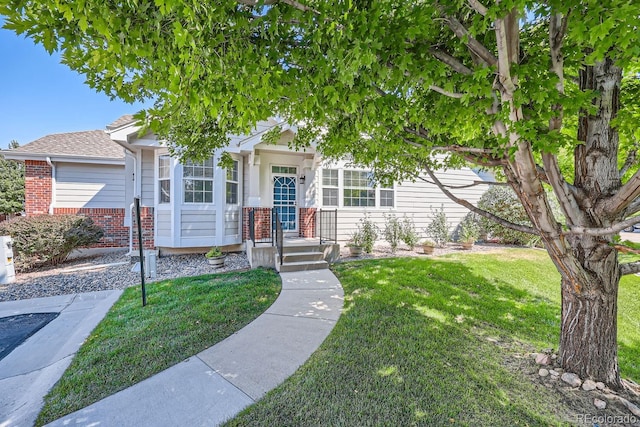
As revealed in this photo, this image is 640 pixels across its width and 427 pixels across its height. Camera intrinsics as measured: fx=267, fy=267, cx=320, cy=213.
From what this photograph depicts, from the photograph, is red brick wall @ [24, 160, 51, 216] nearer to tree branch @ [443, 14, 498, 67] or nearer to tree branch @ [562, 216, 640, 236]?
tree branch @ [443, 14, 498, 67]

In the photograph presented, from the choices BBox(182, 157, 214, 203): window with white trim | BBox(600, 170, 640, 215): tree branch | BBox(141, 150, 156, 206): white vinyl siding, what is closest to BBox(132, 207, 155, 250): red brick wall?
BBox(141, 150, 156, 206): white vinyl siding

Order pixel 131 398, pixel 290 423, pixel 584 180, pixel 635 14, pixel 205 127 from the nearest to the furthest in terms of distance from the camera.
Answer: pixel 635 14 → pixel 290 423 → pixel 131 398 → pixel 584 180 → pixel 205 127

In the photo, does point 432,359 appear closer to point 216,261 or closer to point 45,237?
point 216,261

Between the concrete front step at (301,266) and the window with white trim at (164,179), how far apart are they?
15.1 ft

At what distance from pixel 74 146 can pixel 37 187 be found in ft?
6.77

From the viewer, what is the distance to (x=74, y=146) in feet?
36.1

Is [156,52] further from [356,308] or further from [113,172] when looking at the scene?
[113,172]

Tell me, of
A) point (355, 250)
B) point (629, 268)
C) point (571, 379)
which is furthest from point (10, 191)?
point (629, 268)

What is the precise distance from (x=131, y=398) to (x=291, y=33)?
3.74m

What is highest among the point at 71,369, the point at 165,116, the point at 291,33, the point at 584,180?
the point at 291,33

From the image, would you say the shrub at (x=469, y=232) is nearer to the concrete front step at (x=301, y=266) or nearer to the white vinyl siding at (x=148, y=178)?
the concrete front step at (x=301, y=266)

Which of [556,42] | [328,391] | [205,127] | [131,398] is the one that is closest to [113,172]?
[205,127]

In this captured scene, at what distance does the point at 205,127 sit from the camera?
5.09 meters

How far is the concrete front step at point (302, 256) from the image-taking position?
702cm
